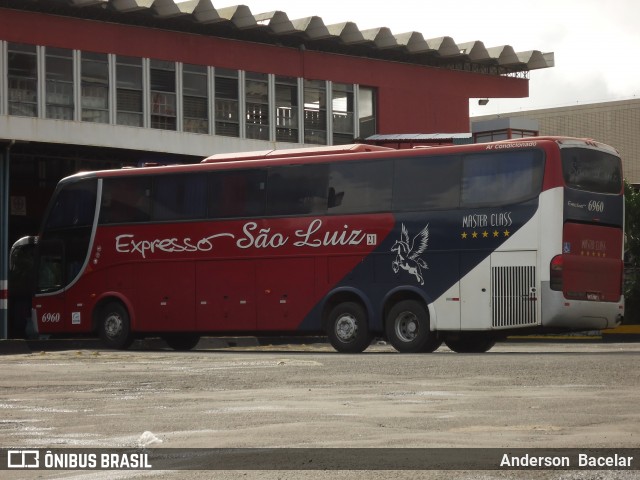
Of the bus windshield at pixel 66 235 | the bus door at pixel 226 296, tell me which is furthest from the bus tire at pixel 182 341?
the bus windshield at pixel 66 235

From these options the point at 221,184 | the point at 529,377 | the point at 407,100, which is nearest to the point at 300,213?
the point at 221,184

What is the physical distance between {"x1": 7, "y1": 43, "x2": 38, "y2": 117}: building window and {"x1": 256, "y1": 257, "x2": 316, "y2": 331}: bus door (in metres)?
13.7

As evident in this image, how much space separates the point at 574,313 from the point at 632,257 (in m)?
18.8

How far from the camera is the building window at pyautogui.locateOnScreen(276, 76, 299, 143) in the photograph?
45.3 metres

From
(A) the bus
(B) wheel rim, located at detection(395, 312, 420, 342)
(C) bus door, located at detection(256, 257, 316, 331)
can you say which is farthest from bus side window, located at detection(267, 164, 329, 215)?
(B) wheel rim, located at detection(395, 312, 420, 342)

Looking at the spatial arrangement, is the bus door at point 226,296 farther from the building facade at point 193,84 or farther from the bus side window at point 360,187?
the building facade at point 193,84

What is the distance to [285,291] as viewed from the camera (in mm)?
27453

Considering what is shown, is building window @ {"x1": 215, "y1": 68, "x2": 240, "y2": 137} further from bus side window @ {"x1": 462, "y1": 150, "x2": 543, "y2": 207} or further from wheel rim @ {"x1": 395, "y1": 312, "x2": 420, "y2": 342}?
bus side window @ {"x1": 462, "y1": 150, "x2": 543, "y2": 207}

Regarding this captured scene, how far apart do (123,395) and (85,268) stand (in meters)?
15.3

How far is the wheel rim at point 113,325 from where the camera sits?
29.9 meters

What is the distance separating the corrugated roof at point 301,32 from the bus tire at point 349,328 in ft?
52.5

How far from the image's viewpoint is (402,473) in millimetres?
8422

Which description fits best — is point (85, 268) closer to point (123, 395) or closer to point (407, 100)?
point (123, 395)

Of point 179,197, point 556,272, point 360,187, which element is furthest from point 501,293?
point 179,197
